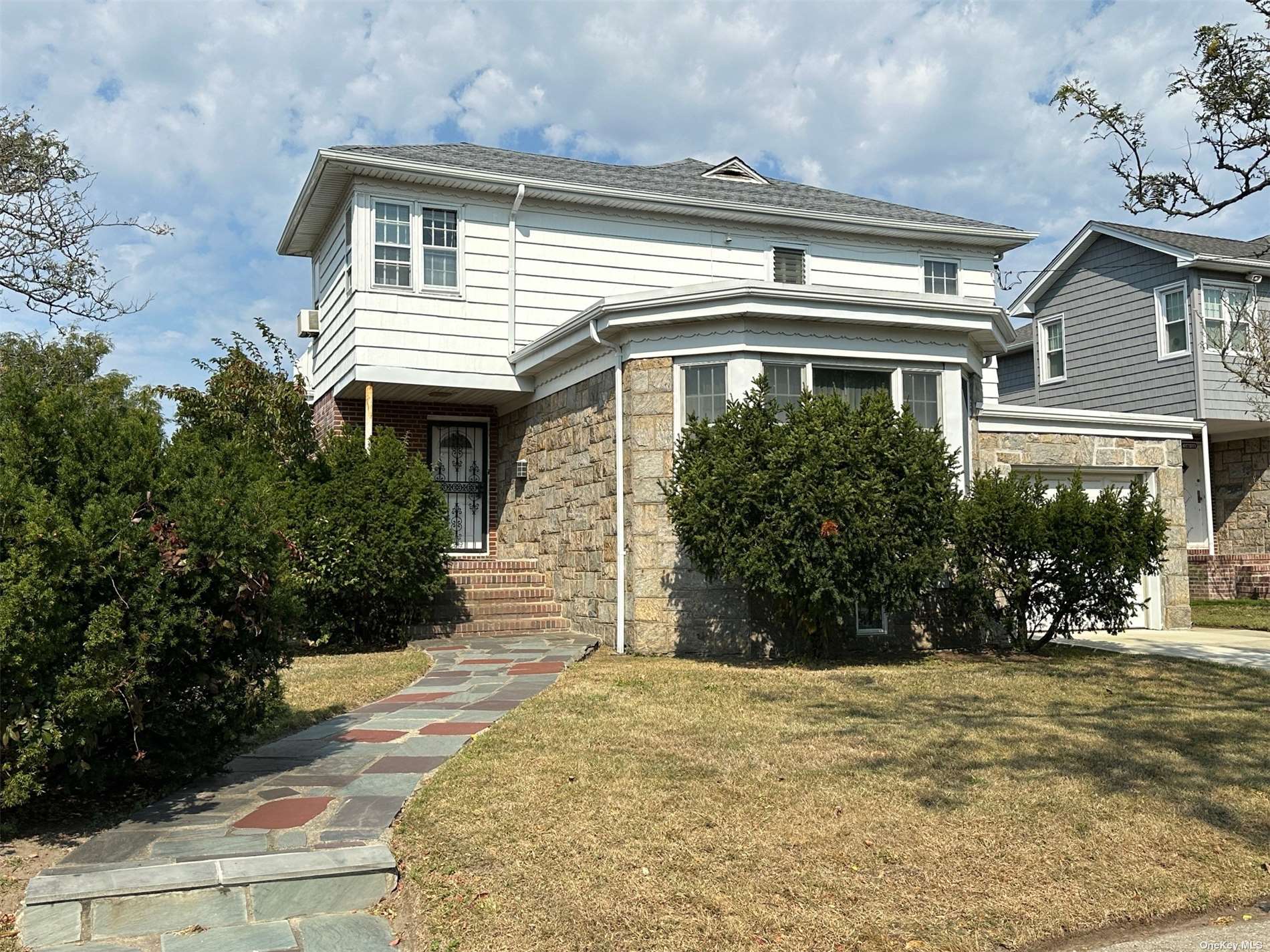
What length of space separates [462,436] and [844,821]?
10362 mm

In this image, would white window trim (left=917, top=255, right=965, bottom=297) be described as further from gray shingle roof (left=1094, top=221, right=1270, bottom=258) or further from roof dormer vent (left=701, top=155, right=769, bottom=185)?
gray shingle roof (left=1094, top=221, right=1270, bottom=258)

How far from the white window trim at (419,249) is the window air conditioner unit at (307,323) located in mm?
3107

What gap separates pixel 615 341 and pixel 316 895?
23.4 ft

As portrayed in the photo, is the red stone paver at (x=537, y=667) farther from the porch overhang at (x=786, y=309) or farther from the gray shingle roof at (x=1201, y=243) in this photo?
the gray shingle roof at (x=1201, y=243)

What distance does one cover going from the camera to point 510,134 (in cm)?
1653

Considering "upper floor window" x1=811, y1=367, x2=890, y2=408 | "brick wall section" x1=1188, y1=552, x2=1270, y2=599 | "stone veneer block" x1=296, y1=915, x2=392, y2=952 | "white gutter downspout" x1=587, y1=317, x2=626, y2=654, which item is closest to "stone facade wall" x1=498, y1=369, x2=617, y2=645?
"white gutter downspout" x1=587, y1=317, x2=626, y2=654

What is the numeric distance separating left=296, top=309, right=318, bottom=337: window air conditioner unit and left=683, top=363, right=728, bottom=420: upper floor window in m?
7.51

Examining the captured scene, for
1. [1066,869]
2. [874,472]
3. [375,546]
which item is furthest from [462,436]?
[1066,869]

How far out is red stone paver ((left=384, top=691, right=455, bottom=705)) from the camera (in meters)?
7.18

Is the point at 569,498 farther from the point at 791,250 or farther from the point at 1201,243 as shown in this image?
the point at 1201,243

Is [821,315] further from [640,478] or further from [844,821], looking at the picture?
[844,821]

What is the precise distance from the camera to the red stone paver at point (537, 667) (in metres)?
8.34

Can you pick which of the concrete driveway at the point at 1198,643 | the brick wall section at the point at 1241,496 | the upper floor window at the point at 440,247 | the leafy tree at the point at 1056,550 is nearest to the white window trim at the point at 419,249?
the upper floor window at the point at 440,247

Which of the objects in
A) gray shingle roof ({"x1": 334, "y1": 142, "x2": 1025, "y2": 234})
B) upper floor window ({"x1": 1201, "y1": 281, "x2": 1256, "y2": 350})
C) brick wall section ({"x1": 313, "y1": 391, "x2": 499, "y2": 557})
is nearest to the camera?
gray shingle roof ({"x1": 334, "y1": 142, "x2": 1025, "y2": 234})
